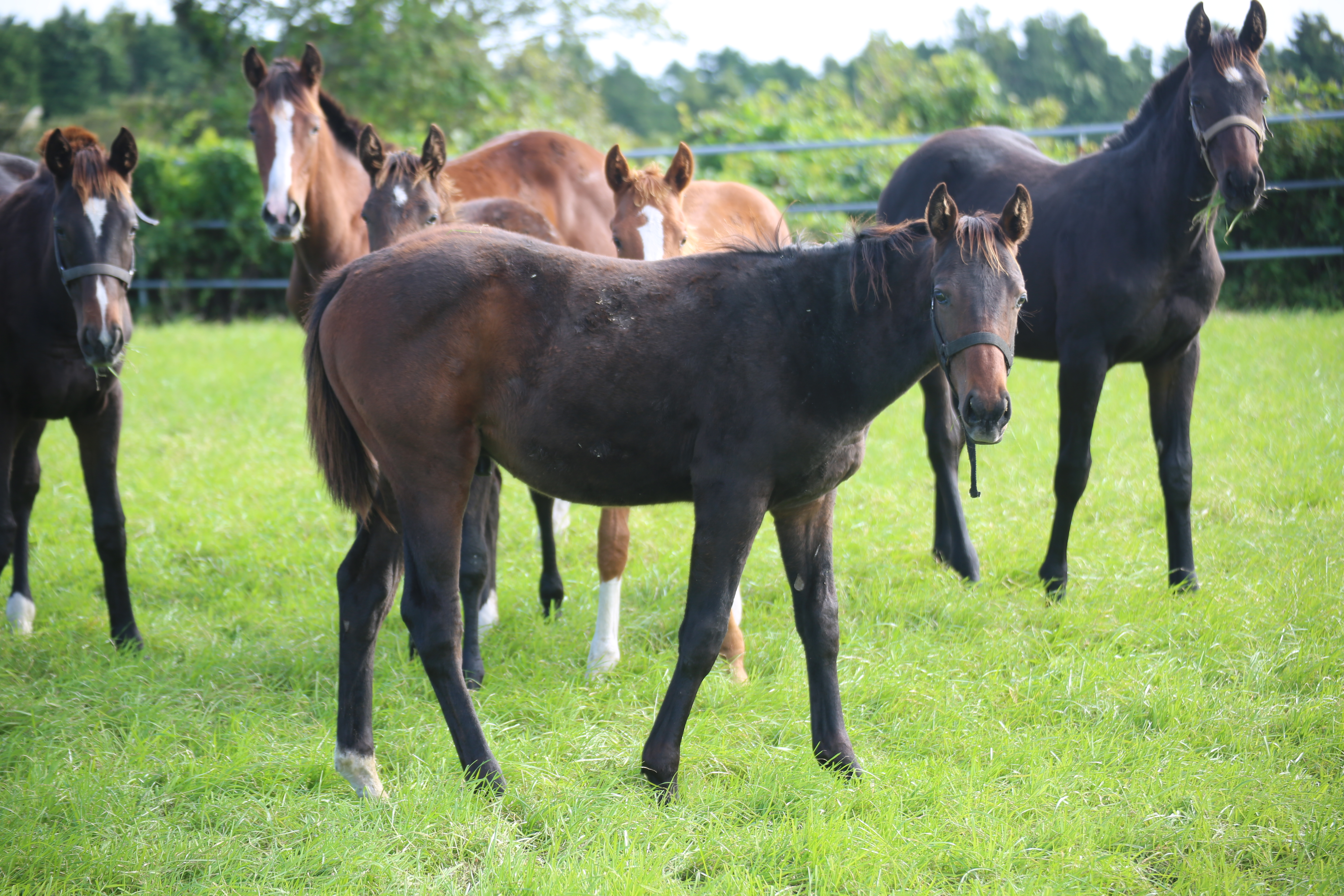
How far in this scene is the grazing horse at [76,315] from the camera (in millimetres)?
3934

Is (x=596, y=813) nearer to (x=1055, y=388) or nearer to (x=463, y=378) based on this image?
(x=463, y=378)

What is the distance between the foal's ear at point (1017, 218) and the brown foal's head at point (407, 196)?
245 centimetres

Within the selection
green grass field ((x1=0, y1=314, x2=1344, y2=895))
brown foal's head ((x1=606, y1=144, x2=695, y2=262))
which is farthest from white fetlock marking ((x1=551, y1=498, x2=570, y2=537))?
brown foal's head ((x1=606, y1=144, x2=695, y2=262))

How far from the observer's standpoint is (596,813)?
2.87 metres

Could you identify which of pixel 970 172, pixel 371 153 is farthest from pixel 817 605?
pixel 970 172

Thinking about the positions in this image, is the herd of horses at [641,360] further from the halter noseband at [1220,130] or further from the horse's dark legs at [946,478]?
the horse's dark legs at [946,478]

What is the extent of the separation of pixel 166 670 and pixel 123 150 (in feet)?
7.44

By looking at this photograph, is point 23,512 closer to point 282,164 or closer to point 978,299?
point 282,164

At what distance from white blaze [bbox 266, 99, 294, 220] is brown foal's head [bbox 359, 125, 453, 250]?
80 cm

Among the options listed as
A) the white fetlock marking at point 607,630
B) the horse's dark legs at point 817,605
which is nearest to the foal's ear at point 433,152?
the white fetlock marking at point 607,630

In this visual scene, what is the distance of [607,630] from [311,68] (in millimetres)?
3662

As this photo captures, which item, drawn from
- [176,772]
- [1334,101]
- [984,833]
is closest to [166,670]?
[176,772]

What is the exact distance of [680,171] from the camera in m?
4.41

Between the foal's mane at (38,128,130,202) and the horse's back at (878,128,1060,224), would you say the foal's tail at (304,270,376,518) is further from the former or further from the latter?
the horse's back at (878,128,1060,224)
